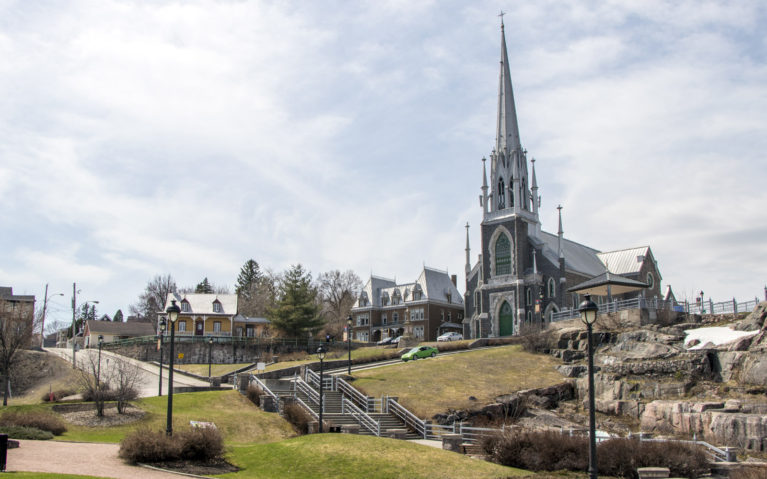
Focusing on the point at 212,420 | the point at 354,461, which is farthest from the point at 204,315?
the point at 354,461

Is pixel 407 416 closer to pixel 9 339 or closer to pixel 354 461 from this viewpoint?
pixel 354 461

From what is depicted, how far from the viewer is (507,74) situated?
69.0m

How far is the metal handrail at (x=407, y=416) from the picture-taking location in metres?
28.7

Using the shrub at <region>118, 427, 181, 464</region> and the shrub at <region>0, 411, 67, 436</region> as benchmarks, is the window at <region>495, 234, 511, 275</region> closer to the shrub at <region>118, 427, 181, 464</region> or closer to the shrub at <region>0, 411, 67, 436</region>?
the shrub at <region>0, 411, 67, 436</region>

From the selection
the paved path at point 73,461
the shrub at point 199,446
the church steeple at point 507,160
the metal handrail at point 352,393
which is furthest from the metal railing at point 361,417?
the church steeple at point 507,160

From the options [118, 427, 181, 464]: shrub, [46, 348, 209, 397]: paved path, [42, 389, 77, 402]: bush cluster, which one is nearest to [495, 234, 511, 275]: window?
[46, 348, 209, 397]: paved path

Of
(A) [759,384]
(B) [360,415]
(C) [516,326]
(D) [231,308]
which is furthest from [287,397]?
(D) [231,308]

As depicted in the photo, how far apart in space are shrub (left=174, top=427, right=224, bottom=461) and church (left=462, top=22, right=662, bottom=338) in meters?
43.6

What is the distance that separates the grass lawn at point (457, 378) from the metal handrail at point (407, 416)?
3.14 feet

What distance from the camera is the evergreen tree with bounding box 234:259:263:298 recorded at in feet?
380

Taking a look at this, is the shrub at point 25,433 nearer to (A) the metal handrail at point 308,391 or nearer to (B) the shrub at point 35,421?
(B) the shrub at point 35,421

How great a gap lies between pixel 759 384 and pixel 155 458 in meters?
28.8

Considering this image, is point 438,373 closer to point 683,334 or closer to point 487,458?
point 683,334

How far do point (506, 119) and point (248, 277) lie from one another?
216 feet
